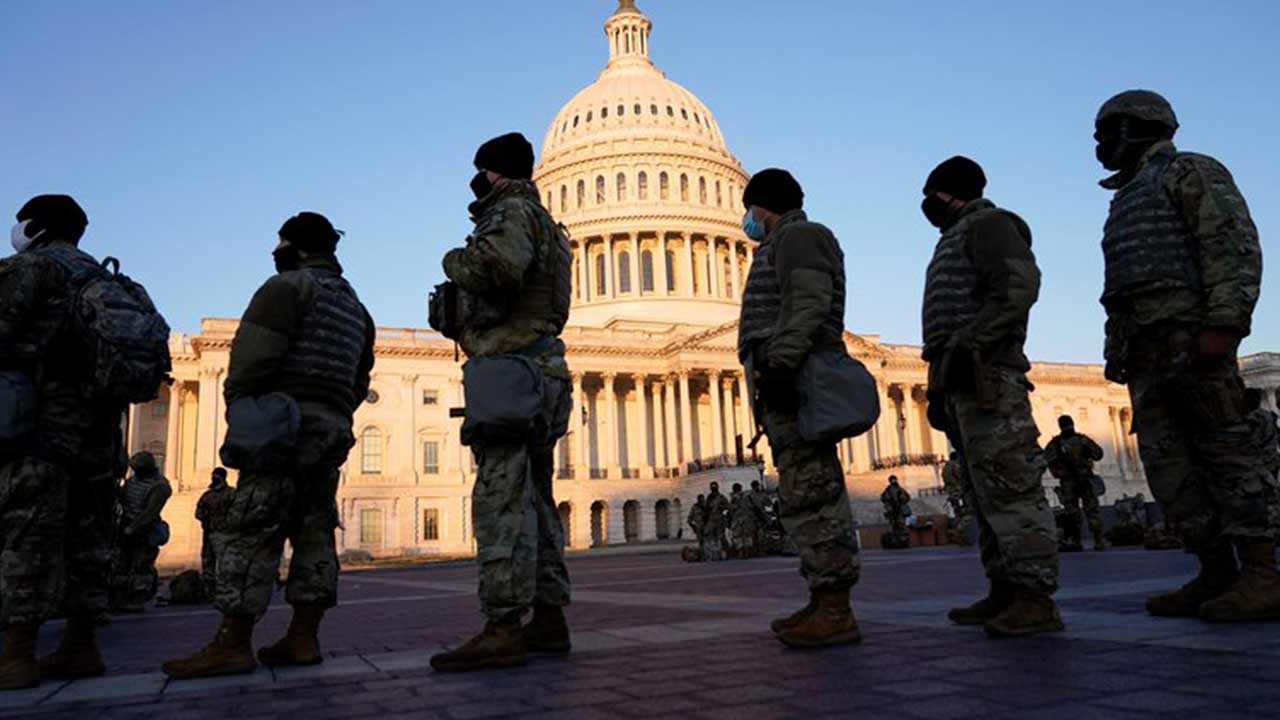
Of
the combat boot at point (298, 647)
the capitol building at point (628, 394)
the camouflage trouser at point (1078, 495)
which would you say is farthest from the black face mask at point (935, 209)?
the capitol building at point (628, 394)

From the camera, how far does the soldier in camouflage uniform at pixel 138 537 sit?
11.5 metres

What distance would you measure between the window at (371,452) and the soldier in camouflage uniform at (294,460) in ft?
174

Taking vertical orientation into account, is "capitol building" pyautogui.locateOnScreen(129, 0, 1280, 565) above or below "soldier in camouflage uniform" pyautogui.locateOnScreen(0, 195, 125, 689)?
above

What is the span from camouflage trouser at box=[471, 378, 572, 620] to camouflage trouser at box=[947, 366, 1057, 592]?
2.41 metres

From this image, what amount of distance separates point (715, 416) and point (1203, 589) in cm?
5644

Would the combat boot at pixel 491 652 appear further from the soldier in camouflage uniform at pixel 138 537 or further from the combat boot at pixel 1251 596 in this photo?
the soldier in camouflage uniform at pixel 138 537

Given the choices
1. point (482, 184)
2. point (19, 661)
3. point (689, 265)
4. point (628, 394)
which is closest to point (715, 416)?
point (628, 394)

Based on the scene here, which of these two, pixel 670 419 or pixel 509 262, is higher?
pixel 670 419

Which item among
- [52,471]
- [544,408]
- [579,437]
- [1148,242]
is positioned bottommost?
[52,471]

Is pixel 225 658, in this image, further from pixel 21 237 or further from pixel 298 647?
pixel 21 237

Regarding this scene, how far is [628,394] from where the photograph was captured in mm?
65000

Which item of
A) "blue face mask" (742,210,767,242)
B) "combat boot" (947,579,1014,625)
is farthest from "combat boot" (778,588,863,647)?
"blue face mask" (742,210,767,242)

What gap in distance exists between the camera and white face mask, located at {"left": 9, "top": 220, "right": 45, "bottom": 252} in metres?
5.38

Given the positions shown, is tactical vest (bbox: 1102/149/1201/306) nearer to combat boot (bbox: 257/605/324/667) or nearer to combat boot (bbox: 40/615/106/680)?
combat boot (bbox: 257/605/324/667)
